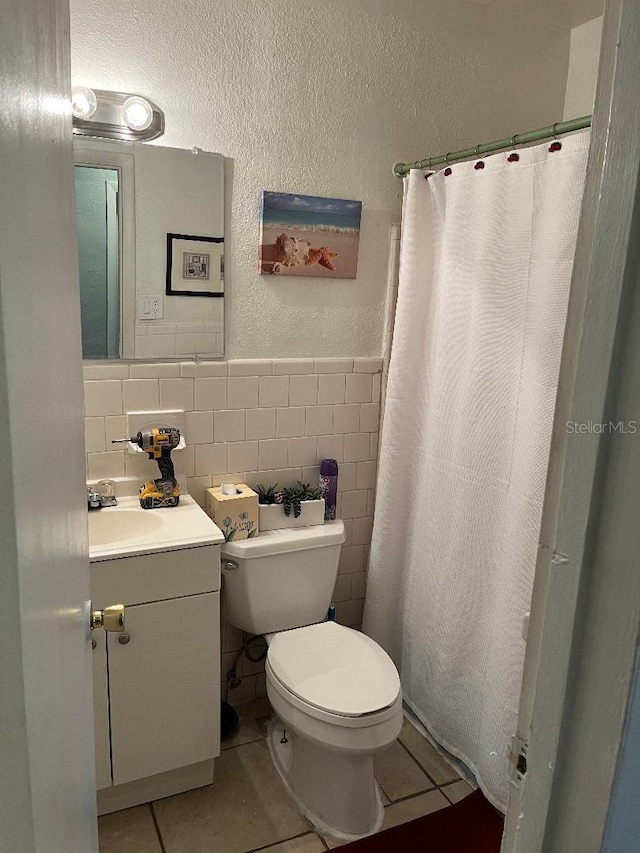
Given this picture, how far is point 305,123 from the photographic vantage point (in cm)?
213

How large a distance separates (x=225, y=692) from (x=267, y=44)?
2.15 m

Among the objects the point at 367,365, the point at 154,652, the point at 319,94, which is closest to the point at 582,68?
the point at 319,94

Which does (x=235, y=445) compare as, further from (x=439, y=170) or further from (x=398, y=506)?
(x=439, y=170)

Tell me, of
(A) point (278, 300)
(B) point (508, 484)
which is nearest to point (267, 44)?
(A) point (278, 300)

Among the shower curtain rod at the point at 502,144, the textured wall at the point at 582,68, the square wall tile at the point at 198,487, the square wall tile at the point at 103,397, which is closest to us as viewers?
the shower curtain rod at the point at 502,144

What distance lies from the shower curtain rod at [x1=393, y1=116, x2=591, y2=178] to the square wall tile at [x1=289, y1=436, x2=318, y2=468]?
0.97 meters

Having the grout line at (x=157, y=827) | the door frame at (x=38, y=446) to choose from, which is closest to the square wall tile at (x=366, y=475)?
the grout line at (x=157, y=827)

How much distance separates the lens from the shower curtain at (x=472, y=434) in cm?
179

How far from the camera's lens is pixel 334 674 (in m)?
1.93

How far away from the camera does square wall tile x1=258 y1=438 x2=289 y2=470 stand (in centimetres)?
229

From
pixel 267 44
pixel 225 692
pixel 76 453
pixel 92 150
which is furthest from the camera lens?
pixel 225 692

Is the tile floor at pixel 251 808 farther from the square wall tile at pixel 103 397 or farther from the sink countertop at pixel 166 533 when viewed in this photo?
the square wall tile at pixel 103 397

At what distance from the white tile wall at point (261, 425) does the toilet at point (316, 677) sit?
0.77ft

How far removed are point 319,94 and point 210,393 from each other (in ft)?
3.34
